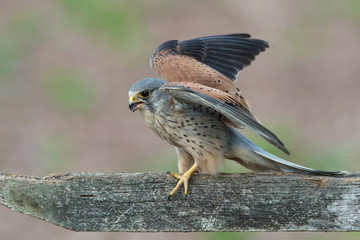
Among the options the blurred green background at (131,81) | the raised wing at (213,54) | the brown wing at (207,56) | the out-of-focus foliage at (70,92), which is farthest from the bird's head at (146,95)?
the out-of-focus foliage at (70,92)

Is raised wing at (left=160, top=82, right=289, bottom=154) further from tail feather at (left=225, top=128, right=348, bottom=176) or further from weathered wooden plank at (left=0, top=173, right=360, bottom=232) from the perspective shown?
weathered wooden plank at (left=0, top=173, right=360, bottom=232)

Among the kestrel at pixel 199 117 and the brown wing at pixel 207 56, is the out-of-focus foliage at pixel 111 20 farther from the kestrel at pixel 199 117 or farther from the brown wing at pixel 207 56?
the kestrel at pixel 199 117

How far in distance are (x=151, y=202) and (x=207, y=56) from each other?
6.66ft

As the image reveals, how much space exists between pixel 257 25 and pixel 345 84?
5.11 feet

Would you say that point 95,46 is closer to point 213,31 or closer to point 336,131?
point 213,31

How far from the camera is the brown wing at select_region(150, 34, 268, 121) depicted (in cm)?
395

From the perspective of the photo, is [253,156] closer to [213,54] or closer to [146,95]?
[146,95]

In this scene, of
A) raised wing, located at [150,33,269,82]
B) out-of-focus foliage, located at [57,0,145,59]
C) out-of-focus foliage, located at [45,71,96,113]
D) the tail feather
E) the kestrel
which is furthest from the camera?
out-of-focus foliage, located at [57,0,145,59]

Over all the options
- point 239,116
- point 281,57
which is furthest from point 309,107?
point 239,116

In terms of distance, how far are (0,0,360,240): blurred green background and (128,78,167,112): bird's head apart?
5.88 feet

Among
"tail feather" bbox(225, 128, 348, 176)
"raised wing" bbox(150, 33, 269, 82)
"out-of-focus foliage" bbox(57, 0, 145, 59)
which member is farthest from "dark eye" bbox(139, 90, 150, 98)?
"out-of-focus foliage" bbox(57, 0, 145, 59)

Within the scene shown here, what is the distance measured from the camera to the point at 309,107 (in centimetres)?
646

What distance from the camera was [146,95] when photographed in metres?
3.63

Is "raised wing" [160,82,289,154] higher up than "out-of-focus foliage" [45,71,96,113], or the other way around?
"out-of-focus foliage" [45,71,96,113]
